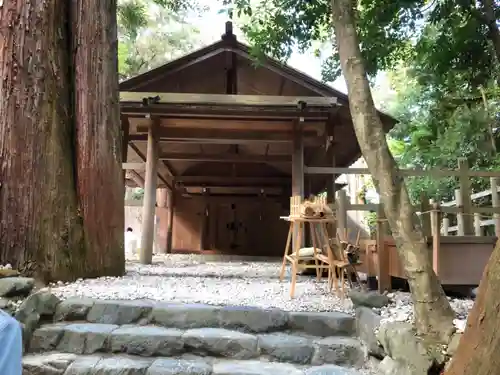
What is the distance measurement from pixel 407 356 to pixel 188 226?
34.9 ft

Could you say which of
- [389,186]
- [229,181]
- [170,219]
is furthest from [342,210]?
[170,219]

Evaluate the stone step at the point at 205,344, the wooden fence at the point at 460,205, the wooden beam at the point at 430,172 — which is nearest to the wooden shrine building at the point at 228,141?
the wooden beam at the point at 430,172

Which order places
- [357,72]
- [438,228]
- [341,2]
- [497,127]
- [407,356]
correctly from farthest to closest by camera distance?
[497,127] < [438,228] < [341,2] < [357,72] < [407,356]

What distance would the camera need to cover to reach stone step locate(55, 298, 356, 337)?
364 centimetres

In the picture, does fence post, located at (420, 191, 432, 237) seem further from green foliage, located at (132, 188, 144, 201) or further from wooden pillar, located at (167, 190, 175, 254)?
green foliage, located at (132, 188, 144, 201)

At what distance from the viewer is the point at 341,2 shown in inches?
135

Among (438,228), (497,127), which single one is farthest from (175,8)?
(497,127)

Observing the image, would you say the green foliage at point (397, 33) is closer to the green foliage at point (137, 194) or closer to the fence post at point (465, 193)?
the fence post at point (465, 193)

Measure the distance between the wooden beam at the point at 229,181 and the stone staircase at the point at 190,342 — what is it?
336 inches

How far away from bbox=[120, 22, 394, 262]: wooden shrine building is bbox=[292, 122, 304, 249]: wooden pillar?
18 mm

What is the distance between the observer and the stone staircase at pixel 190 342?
3270 mm

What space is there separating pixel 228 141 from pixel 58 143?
373 centimetres

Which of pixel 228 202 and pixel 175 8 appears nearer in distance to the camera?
pixel 175 8

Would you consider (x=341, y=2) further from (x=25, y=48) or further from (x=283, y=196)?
(x=283, y=196)
